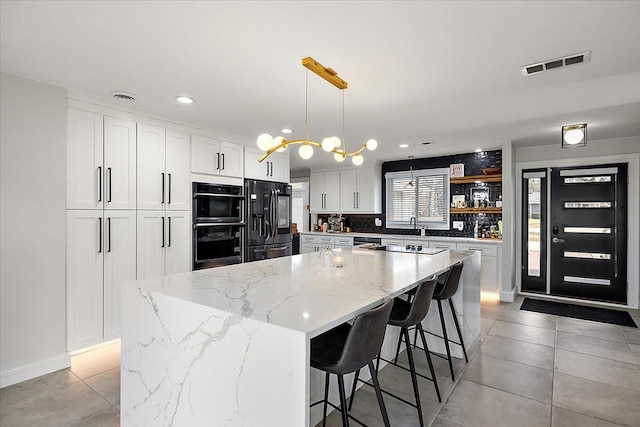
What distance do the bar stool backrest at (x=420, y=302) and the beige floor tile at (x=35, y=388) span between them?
260 cm

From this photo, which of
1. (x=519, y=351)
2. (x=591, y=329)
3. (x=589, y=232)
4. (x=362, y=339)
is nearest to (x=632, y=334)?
(x=591, y=329)

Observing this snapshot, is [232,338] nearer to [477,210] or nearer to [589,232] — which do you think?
[477,210]

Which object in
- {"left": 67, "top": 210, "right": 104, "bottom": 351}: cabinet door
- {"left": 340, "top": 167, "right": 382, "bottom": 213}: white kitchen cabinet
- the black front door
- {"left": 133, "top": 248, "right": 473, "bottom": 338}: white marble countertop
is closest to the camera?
{"left": 133, "top": 248, "right": 473, "bottom": 338}: white marble countertop

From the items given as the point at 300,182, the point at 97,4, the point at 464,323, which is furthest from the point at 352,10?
the point at 300,182

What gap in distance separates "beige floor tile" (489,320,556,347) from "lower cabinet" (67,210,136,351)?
12.8ft

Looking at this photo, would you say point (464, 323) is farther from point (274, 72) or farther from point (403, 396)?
point (274, 72)

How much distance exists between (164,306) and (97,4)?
61.7 inches

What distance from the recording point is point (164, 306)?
167 centimetres

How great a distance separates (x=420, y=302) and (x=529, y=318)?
3.03 meters

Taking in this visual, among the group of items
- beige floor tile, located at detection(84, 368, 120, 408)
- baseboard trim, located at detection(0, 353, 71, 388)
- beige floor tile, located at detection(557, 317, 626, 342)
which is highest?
baseboard trim, located at detection(0, 353, 71, 388)

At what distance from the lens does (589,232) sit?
16.4ft

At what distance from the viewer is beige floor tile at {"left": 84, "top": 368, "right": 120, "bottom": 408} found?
243cm

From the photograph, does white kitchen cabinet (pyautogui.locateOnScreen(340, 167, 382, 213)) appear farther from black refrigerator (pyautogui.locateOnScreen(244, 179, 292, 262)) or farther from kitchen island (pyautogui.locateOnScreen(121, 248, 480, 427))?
kitchen island (pyautogui.locateOnScreen(121, 248, 480, 427))

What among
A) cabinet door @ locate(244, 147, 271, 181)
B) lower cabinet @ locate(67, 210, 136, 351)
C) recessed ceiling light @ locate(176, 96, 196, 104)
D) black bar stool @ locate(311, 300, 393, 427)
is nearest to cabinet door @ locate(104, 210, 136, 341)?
lower cabinet @ locate(67, 210, 136, 351)
